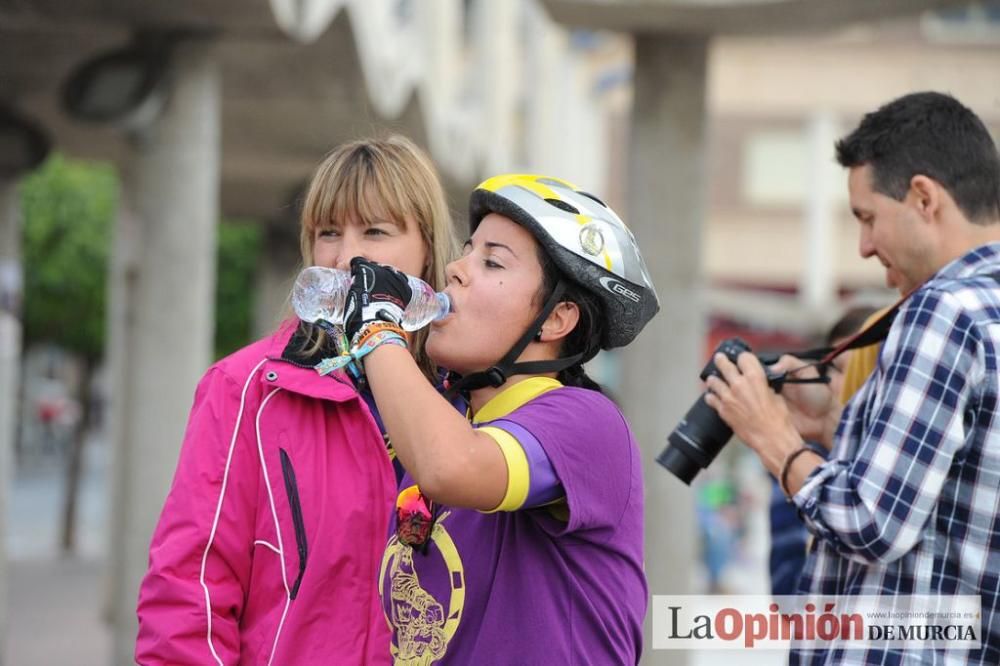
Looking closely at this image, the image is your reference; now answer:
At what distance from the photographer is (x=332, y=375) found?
3.07 metres

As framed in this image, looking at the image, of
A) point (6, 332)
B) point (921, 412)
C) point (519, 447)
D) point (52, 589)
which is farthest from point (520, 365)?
point (52, 589)

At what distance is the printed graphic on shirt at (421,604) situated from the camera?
104 inches

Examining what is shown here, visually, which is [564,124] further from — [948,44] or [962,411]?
[962,411]

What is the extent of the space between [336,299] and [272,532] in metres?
0.58

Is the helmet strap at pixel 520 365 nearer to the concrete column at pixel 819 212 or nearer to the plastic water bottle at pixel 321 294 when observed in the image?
the plastic water bottle at pixel 321 294

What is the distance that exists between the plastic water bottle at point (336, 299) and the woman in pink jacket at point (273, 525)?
0.95 ft

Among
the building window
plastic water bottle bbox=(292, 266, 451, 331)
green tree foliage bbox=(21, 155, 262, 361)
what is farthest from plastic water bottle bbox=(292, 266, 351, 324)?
the building window

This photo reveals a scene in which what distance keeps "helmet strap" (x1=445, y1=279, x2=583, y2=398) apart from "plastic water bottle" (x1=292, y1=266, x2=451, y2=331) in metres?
0.14

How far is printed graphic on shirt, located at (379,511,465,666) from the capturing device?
2643 millimetres

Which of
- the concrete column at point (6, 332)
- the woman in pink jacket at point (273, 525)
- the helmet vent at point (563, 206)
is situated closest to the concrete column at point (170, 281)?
the concrete column at point (6, 332)

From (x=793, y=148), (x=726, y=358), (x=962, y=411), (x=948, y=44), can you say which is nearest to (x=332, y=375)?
(x=726, y=358)

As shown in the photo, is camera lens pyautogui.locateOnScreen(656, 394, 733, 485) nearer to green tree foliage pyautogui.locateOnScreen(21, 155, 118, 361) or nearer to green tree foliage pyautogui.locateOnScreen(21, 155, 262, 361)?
green tree foliage pyautogui.locateOnScreen(21, 155, 262, 361)

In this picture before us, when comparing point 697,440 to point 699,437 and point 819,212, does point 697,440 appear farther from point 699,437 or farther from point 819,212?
point 819,212

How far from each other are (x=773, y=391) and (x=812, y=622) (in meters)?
0.60
